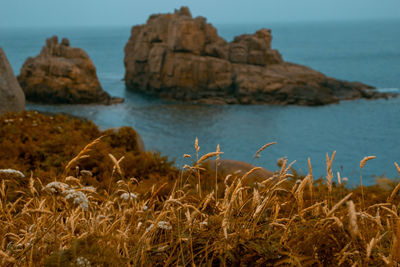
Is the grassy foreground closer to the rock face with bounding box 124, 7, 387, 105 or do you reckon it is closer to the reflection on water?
the reflection on water

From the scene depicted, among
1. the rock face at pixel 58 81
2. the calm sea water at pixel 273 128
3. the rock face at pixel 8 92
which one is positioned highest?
the rock face at pixel 8 92

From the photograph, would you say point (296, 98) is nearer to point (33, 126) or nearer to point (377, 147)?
point (377, 147)

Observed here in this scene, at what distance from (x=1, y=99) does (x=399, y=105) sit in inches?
2343

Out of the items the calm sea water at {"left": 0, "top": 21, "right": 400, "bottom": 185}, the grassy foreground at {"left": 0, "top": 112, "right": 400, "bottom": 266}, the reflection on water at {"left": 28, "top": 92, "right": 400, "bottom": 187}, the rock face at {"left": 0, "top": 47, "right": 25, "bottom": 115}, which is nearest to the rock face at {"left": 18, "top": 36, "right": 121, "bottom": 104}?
the reflection on water at {"left": 28, "top": 92, "right": 400, "bottom": 187}

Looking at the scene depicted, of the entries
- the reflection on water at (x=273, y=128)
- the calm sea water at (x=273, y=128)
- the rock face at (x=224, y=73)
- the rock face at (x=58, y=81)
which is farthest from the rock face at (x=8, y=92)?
the rock face at (x=224, y=73)

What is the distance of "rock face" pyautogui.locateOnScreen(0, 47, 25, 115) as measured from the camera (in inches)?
475

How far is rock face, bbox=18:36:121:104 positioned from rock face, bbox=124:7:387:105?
453 inches

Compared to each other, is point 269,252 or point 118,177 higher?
point 269,252

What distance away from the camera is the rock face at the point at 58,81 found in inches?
2340

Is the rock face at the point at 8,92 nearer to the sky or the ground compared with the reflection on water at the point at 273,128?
nearer to the sky

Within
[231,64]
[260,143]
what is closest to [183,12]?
[231,64]

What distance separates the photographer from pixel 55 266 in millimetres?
2352

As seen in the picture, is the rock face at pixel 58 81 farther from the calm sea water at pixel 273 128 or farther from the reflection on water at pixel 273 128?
the calm sea water at pixel 273 128

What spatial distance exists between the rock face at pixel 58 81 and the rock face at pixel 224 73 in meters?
11.5
